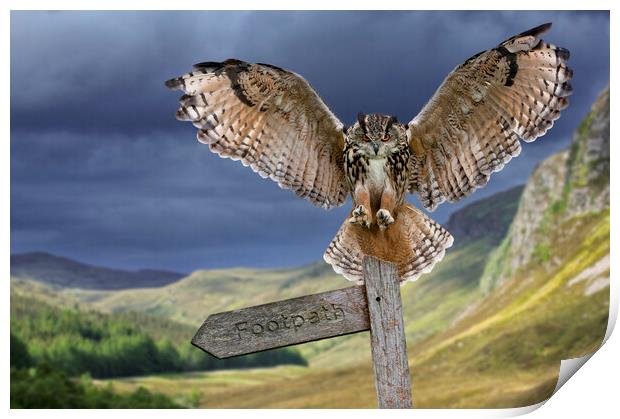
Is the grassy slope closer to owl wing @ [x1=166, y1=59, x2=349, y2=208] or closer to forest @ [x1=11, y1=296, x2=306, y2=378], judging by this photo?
forest @ [x1=11, y1=296, x2=306, y2=378]

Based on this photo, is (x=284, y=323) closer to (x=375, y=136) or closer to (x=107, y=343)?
(x=375, y=136)

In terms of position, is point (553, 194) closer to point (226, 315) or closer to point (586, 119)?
point (586, 119)

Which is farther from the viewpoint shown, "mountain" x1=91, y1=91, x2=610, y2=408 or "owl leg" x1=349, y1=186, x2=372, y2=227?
"mountain" x1=91, y1=91, x2=610, y2=408

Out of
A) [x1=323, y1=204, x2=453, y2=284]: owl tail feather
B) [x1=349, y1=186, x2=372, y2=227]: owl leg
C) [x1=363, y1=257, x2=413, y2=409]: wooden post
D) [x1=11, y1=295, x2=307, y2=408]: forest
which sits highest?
[x1=11, y1=295, x2=307, y2=408]: forest

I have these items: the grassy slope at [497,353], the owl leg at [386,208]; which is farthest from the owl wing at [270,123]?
the grassy slope at [497,353]

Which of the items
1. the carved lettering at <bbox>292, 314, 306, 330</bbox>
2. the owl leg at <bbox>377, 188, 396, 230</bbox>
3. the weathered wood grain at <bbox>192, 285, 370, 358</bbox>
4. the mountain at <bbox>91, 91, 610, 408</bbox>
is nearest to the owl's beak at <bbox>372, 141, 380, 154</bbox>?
the owl leg at <bbox>377, 188, 396, 230</bbox>

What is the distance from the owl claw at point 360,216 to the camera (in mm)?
3047

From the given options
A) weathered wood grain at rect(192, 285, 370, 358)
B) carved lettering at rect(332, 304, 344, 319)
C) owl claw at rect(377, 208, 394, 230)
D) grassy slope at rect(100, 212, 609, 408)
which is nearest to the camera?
weathered wood grain at rect(192, 285, 370, 358)

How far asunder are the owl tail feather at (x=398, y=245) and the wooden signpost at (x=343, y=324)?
1.05 feet

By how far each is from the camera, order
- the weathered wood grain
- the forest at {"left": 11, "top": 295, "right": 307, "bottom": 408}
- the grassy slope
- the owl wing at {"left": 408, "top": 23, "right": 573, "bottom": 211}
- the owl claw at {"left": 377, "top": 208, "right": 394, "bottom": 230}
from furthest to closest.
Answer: the forest at {"left": 11, "top": 295, "right": 307, "bottom": 408}, the grassy slope, the owl wing at {"left": 408, "top": 23, "right": 573, "bottom": 211}, the owl claw at {"left": 377, "top": 208, "right": 394, "bottom": 230}, the weathered wood grain

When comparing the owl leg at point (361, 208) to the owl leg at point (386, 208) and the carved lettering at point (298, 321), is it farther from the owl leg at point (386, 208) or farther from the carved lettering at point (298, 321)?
the carved lettering at point (298, 321)

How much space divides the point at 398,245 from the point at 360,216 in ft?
0.94

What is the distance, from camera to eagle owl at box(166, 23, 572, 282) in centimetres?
313

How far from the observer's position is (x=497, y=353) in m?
10.3
